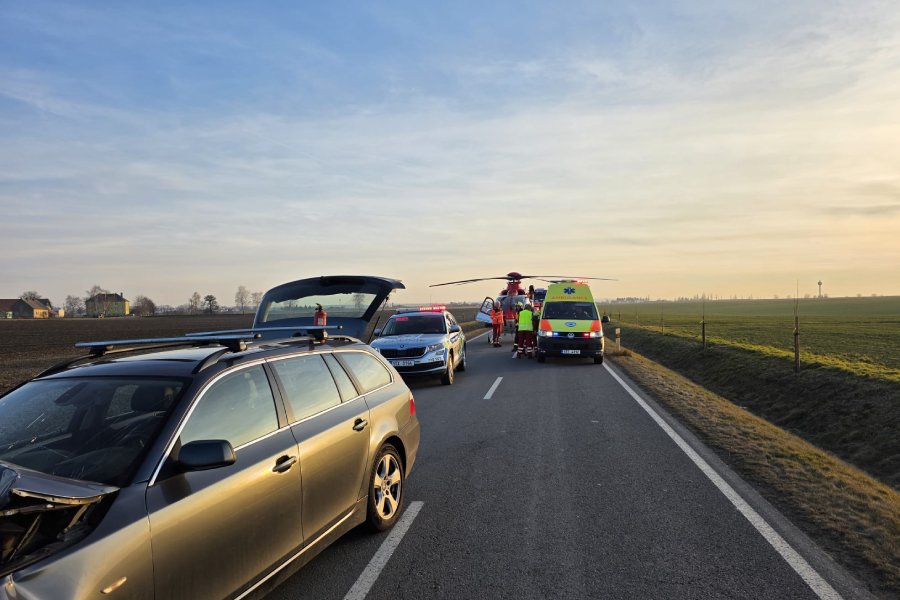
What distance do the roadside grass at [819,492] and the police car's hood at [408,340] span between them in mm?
5716

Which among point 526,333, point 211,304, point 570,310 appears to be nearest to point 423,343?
point 570,310

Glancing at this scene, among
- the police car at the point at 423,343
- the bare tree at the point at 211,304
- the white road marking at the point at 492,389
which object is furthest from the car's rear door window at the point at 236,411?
the bare tree at the point at 211,304

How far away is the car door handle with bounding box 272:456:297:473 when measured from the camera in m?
3.55

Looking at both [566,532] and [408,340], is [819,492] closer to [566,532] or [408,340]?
[566,532]

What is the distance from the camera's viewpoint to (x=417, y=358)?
1346 cm

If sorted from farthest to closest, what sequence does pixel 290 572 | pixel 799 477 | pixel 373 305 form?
1. pixel 373 305
2. pixel 799 477
3. pixel 290 572

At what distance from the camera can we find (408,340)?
1387 cm

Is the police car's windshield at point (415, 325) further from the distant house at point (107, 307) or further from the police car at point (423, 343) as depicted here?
the distant house at point (107, 307)

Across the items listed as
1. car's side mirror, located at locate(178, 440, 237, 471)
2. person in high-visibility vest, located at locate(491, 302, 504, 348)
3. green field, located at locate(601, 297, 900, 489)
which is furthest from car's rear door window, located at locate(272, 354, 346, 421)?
person in high-visibility vest, located at locate(491, 302, 504, 348)

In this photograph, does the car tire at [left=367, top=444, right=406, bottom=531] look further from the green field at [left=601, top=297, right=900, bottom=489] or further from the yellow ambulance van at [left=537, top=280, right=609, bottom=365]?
the yellow ambulance van at [left=537, top=280, right=609, bottom=365]

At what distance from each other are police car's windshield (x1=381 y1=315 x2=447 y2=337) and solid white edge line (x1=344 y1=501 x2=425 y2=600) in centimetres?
940

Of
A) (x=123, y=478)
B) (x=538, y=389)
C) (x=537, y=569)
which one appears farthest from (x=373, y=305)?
(x=123, y=478)

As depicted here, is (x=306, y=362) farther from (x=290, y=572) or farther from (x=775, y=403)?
(x=775, y=403)

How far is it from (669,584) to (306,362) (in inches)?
115
